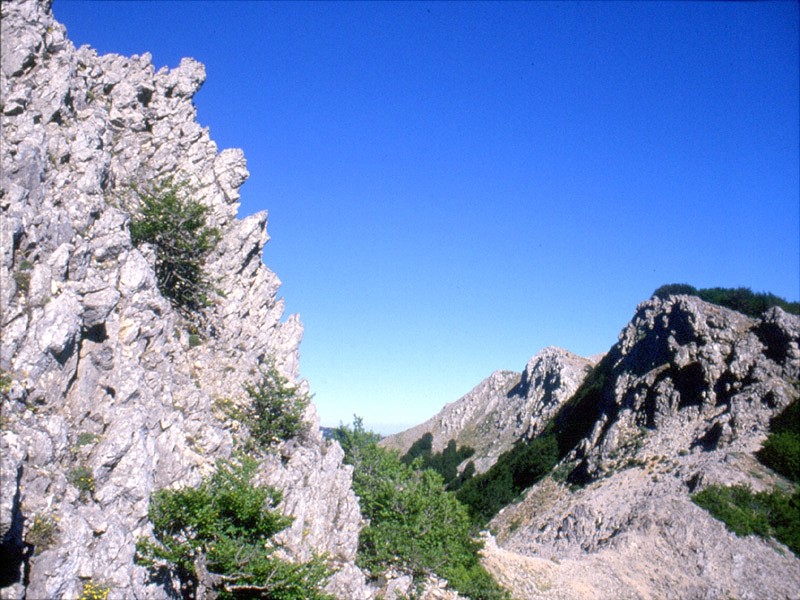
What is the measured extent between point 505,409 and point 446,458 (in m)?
18.1

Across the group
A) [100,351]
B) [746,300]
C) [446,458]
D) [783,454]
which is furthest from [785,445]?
[446,458]

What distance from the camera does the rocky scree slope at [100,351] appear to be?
15859mm

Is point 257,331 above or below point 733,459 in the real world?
above

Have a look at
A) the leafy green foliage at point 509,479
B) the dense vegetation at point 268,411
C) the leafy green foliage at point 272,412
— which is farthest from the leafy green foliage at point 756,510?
the leafy green foliage at point 272,412

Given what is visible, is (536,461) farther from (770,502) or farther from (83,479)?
(83,479)

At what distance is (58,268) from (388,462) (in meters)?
27.8

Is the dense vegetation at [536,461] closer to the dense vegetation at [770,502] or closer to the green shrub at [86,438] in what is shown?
the dense vegetation at [770,502]

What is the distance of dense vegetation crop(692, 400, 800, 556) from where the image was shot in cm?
3912

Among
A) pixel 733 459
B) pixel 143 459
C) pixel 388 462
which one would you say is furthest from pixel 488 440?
pixel 143 459

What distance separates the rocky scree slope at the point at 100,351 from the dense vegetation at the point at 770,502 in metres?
32.2

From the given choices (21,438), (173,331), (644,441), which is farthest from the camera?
(644,441)

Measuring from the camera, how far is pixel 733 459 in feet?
150

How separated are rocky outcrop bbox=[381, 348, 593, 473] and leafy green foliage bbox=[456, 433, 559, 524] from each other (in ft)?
51.3

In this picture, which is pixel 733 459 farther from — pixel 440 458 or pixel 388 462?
pixel 440 458
